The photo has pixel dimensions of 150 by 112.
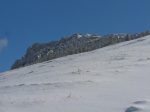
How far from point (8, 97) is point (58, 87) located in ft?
4.05

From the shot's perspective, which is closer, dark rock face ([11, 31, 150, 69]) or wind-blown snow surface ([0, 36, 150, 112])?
wind-blown snow surface ([0, 36, 150, 112])

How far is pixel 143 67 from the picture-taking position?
12484 millimetres

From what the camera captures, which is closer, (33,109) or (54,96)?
(33,109)

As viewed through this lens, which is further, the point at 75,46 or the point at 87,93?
the point at 75,46

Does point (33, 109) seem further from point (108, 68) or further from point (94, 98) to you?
point (108, 68)

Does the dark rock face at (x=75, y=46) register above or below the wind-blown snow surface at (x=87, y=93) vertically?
above

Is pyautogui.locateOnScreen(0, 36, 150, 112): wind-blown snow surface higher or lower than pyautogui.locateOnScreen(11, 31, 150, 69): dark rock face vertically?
lower

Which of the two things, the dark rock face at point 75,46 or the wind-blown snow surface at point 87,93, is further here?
the dark rock face at point 75,46

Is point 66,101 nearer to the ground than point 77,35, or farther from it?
nearer to the ground

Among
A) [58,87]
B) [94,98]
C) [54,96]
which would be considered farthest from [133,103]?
[58,87]

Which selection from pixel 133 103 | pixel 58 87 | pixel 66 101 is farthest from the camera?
pixel 58 87

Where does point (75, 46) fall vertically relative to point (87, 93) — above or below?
above

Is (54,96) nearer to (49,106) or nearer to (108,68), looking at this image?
(49,106)

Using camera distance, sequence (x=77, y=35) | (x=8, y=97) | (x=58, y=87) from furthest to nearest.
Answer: (x=77, y=35)
(x=58, y=87)
(x=8, y=97)
